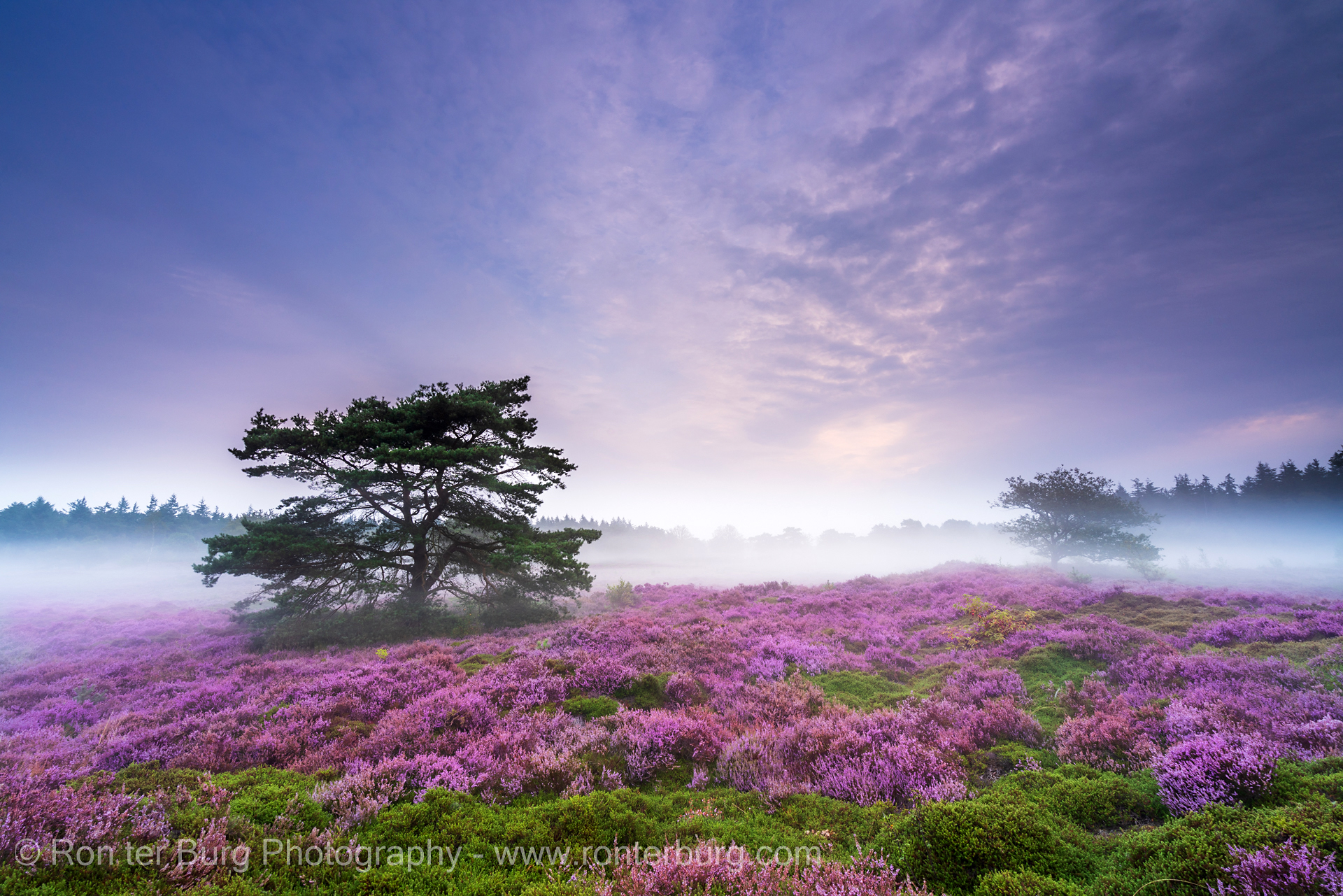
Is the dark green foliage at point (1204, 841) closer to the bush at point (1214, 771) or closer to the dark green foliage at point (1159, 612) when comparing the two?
the bush at point (1214, 771)

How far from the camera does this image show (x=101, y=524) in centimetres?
7200

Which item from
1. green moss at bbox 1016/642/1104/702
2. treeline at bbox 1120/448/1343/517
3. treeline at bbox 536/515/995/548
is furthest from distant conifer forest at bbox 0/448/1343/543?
green moss at bbox 1016/642/1104/702

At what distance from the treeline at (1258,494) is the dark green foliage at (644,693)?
190ft

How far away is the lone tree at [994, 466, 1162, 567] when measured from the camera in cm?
3650

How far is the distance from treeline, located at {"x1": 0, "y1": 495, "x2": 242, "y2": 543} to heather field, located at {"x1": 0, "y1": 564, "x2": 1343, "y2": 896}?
8572 cm

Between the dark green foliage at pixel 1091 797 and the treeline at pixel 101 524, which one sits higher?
the treeline at pixel 101 524

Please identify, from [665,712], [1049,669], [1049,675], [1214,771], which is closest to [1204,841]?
[1214,771]

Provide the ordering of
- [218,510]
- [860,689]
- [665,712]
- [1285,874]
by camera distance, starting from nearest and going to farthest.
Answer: [1285,874]
[665,712]
[860,689]
[218,510]

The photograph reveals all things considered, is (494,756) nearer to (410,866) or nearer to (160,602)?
(410,866)

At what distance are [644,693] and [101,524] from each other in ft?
369

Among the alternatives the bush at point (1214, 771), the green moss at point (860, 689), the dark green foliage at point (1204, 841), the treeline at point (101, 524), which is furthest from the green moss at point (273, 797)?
the treeline at point (101, 524)

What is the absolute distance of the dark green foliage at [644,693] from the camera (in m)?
7.89

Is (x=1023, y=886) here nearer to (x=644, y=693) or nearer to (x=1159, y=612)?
(x=644, y=693)

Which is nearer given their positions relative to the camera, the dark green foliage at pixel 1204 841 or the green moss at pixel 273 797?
the dark green foliage at pixel 1204 841
